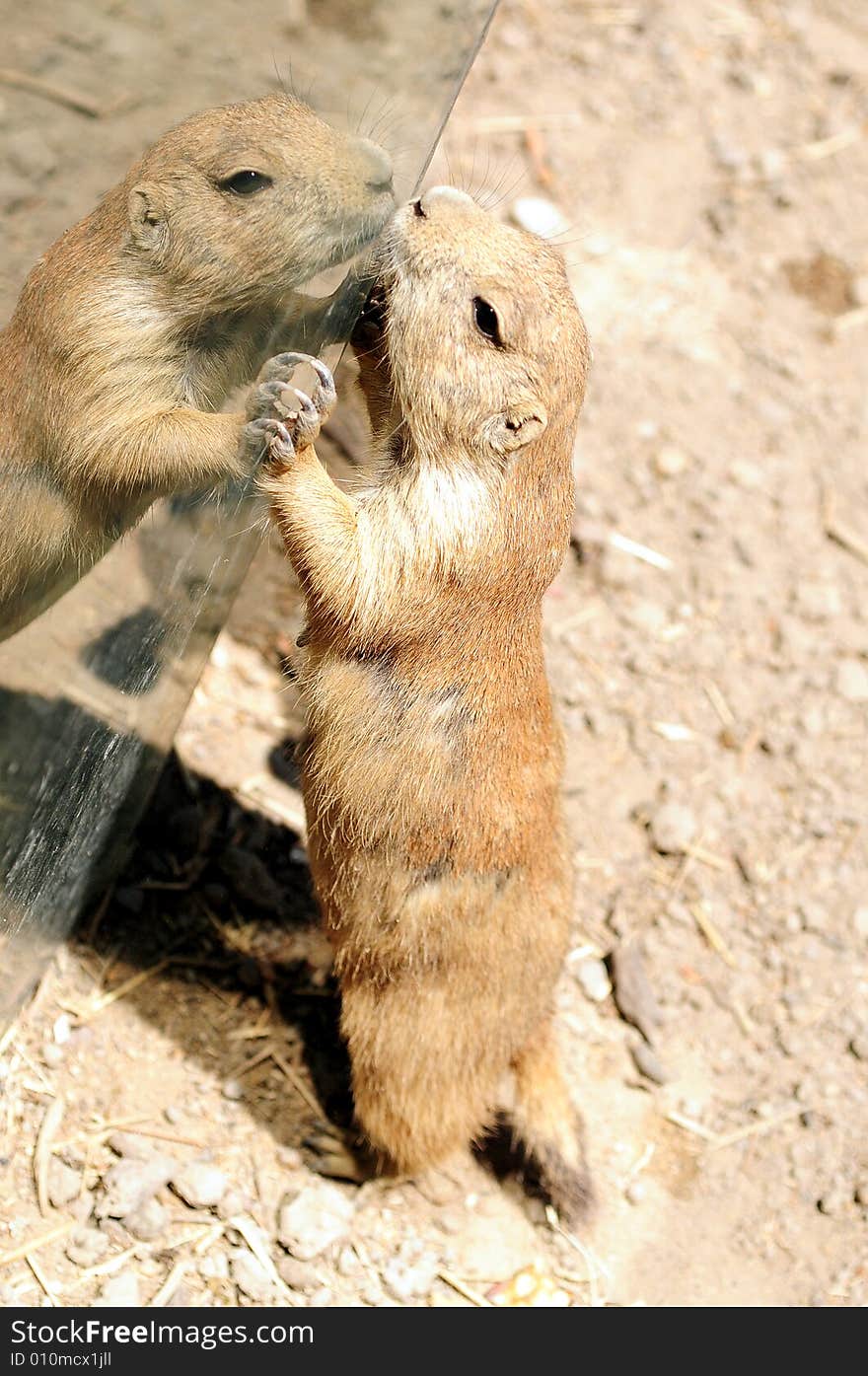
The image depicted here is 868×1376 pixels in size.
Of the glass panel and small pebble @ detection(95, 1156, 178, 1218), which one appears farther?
small pebble @ detection(95, 1156, 178, 1218)

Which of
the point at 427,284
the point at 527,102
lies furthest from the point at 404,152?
the point at 527,102

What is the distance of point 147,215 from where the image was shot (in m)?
2.86

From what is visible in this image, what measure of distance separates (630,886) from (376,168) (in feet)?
8.89

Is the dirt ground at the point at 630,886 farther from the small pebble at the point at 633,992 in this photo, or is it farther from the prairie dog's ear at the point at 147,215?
the prairie dog's ear at the point at 147,215

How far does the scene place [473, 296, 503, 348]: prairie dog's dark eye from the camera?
115 inches

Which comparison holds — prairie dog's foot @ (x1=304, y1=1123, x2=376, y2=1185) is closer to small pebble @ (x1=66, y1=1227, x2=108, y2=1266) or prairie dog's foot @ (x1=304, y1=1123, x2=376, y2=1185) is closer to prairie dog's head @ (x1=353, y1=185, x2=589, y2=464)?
small pebble @ (x1=66, y1=1227, x2=108, y2=1266)

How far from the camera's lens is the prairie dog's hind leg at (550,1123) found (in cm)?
387

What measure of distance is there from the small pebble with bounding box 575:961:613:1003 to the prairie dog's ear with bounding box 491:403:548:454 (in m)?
2.17

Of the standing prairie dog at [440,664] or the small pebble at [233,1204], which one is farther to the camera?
the small pebble at [233,1204]

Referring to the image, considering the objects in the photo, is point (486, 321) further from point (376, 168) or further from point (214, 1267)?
point (214, 1267)

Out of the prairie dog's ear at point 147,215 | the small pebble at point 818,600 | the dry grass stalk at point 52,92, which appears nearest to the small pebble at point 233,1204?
the prairie dog's ear at point 147,215

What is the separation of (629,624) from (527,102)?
315 cm

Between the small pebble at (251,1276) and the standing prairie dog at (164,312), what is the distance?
1859 millimetres

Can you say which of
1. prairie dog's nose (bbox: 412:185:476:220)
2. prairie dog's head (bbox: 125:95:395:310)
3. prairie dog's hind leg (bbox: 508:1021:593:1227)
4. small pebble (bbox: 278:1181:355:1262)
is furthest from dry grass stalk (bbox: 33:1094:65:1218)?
prairie dog's nose (bbox: 412:185:476:220)
